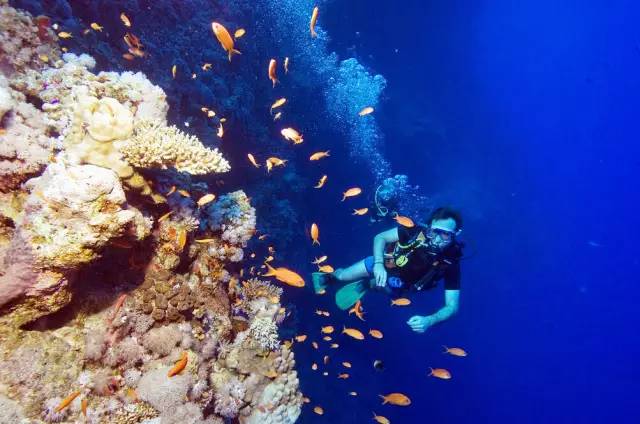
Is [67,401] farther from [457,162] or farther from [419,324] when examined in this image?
[457,162]

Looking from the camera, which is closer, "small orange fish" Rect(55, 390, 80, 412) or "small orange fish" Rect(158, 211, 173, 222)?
"small orange fish" Rect(55, 390, 80, 412)

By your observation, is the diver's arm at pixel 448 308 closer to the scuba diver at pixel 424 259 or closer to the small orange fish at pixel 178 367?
the scuba diver at pixel 424 259

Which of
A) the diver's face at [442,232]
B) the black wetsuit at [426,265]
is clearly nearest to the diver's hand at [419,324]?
the black wetsuit at [426,265]

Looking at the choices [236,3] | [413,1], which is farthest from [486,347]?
[236,3]

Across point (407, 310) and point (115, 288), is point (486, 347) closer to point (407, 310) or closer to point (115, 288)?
point (407, 310)

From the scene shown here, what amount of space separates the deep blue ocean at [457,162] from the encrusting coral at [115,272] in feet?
12.6

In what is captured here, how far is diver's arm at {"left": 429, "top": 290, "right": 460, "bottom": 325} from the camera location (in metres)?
5.63

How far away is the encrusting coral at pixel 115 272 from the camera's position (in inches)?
106

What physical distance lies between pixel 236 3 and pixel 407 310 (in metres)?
24.0

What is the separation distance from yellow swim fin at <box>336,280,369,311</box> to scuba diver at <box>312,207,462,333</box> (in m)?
0.85

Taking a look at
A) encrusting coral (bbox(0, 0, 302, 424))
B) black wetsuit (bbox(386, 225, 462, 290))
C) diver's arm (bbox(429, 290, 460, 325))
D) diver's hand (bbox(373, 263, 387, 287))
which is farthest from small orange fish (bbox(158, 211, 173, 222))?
diver's arm (bbox(429, 290, 460, 325))

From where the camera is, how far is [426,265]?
621 cm

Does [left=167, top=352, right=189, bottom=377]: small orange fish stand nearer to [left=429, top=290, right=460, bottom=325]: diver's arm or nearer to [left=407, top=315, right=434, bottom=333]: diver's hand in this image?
[left=407, top=315, right=434, bottom=333]: diver's hand

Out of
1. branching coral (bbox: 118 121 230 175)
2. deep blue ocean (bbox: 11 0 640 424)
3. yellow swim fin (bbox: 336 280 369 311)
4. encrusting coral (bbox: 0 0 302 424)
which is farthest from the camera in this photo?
deep blue ocean (bbox: 11 0 640 424)
